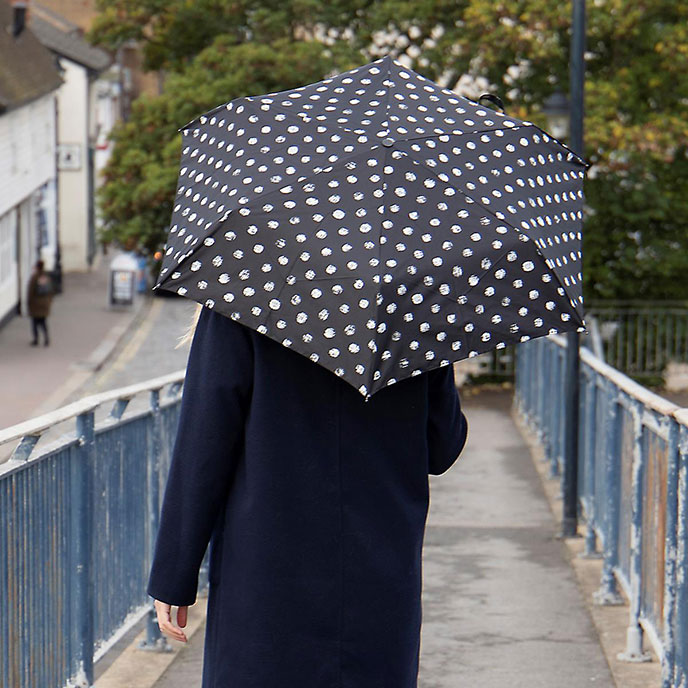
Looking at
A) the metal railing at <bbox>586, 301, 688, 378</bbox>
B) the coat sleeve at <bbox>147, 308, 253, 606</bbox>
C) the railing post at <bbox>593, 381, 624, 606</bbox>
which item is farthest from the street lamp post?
the metal railing at <bbox>586, 301, 688, 378</bbox>

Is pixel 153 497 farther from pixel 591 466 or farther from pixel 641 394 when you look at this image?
pixel 591 466

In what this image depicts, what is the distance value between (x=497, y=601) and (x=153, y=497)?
212 cm

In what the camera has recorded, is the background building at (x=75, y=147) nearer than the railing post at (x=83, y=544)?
No

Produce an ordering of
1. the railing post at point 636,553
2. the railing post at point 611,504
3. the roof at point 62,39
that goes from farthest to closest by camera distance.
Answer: the roof at point 62,39
the railing post at point 611,504
the railing post at point 636,553

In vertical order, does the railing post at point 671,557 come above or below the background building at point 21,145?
below

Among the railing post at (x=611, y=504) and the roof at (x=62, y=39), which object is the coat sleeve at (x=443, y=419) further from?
the roof at (x=62, y=39)

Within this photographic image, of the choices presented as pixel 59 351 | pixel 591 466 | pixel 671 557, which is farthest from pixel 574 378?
pixel 59 351

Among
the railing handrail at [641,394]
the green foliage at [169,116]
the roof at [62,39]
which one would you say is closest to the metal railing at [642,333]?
the green foliage at [169,116]

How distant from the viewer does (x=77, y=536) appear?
16.2ft

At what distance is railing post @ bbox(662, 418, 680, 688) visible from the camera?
5.12 metres

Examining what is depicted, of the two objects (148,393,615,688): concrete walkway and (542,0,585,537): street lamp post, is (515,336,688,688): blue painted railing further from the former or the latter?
(148,393,615,688): concrete walkway

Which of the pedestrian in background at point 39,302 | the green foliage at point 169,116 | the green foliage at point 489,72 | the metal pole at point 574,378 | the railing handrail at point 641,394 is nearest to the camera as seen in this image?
the railing handrail at point 641,394

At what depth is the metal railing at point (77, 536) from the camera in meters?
4.28

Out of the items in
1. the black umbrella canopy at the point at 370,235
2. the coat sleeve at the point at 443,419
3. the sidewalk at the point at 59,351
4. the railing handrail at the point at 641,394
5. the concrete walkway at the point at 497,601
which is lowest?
the concrete walkway at the point at 497,601
